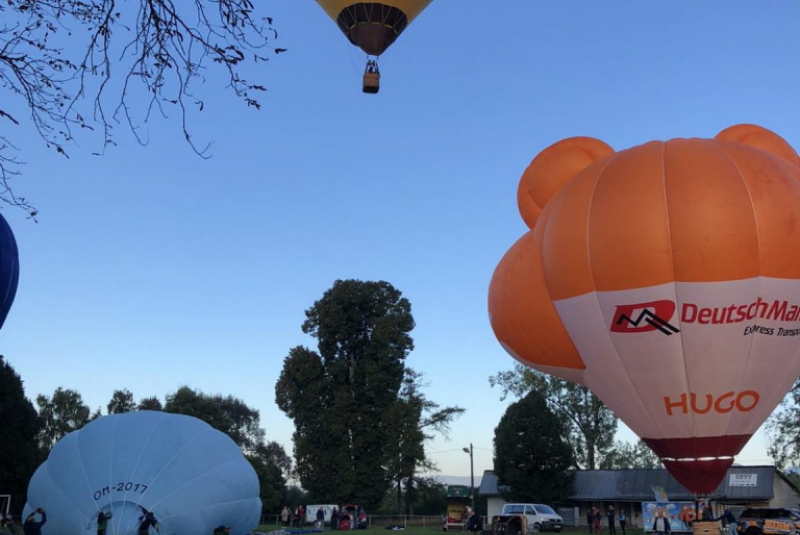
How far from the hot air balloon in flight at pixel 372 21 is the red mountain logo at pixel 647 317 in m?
7.93

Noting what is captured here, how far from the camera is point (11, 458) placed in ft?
109

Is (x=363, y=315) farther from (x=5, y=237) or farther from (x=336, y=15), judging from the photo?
(x=5, y=237)

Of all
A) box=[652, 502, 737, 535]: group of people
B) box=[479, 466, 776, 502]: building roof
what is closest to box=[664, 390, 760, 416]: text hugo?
box=[652, 502, 737, 535]: group of people

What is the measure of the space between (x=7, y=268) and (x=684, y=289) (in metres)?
8.96

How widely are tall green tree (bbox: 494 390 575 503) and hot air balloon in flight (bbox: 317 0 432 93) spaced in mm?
19989

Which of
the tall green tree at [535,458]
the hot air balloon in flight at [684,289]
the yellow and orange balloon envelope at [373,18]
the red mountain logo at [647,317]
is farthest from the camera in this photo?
the tall green tree at [535,458]

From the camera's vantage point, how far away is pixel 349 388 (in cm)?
3531

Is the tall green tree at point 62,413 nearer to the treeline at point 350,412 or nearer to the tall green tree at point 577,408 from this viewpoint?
the treeline at point 350,412

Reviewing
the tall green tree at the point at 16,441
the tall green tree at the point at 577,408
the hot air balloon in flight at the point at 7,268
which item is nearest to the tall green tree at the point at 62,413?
the tall green tree at the point at 16,441

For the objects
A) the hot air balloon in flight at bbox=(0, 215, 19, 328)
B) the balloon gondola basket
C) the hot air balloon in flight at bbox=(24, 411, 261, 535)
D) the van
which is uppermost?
the balloon gondola basket

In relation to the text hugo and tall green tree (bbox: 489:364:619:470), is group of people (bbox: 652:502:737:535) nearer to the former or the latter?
the text hugo

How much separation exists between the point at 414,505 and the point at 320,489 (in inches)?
341

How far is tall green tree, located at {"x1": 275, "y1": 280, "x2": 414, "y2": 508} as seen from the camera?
33.2 metres

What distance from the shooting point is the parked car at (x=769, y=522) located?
716 inches
